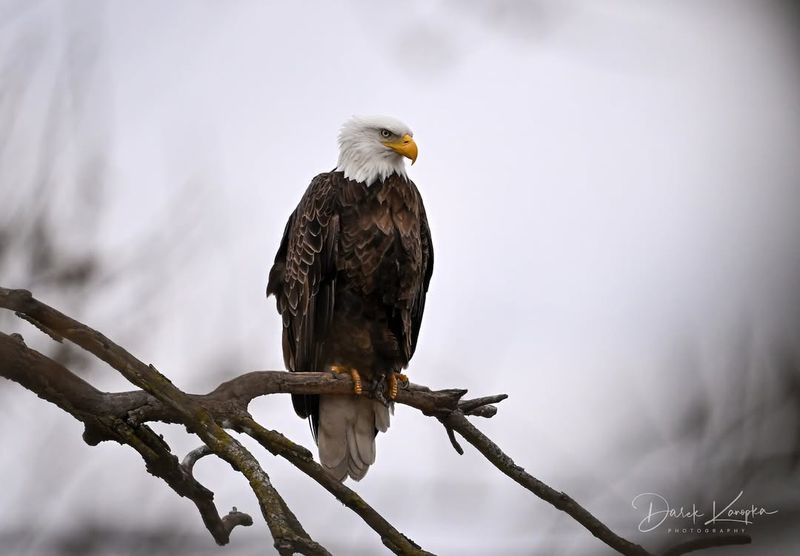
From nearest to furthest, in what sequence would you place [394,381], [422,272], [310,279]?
[394,381] → [310,279] → [422,272]

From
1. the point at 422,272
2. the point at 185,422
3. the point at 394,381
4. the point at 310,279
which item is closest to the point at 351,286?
the point at 310,279

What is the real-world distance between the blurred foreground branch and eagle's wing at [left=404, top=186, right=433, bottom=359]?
2317 mm

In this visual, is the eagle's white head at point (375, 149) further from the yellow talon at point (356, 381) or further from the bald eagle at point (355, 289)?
the yellow talon at point (356, 381)

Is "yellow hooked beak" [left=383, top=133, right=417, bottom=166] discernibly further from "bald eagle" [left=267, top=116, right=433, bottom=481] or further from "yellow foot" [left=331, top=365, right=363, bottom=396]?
"yellow foot" [left=331, top=365, right=363, bottom=396]

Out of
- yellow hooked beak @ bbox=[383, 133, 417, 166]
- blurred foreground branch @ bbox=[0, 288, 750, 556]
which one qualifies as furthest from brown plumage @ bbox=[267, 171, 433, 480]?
blurred foreground branch @ bbox=[0, 288, 750, 556]

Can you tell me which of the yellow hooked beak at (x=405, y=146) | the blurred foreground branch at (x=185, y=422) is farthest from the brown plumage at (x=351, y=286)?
the blurred foreground branch at (x=185, y=422)

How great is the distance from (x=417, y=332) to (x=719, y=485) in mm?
4374

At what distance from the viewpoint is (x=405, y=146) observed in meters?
5.66

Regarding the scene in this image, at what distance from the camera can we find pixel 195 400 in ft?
8.64

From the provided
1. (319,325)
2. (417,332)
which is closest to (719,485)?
(319,325)

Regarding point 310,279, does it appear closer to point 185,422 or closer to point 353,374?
point 353,374

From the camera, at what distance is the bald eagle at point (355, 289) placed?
207 inches

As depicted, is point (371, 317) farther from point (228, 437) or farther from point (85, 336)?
point (85, 336)

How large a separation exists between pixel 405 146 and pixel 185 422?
11.1 feet
